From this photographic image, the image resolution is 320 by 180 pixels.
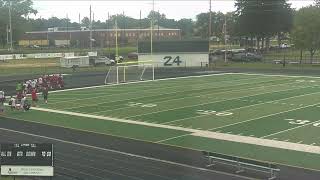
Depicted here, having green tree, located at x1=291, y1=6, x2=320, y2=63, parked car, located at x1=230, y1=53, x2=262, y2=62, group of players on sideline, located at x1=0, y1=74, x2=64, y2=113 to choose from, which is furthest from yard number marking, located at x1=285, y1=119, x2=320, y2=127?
parked car, located at x1=230, y1=53, x2=262, y2=62

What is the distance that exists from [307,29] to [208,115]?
A: 34609 millimetres

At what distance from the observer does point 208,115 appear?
2180 cm

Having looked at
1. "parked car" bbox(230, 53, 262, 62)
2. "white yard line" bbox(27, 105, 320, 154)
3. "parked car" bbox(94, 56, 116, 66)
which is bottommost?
"white yard line" bbox(27, 105, 320, 154)

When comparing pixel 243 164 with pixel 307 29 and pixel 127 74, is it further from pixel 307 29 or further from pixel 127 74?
pixel 307 29

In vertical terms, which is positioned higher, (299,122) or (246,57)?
(246,57)

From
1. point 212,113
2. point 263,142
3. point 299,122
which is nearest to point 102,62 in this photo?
point 212,113

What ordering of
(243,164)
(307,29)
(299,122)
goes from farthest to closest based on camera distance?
(307,29) < (299,122) < (243,164)

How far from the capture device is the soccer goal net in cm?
3913

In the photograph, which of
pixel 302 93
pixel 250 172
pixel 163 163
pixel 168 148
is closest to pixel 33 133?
pixel 168 148

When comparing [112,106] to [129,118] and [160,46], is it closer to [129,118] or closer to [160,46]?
[129,118]

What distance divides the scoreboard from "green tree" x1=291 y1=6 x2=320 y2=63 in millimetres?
46163

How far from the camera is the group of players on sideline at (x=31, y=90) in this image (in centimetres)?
2462

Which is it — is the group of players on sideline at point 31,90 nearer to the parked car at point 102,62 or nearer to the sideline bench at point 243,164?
the sideline bench at point 243,164

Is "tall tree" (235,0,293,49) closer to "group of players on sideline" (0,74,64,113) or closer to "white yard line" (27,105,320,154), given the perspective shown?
"group of players on sideline" (0,74,64,113)
